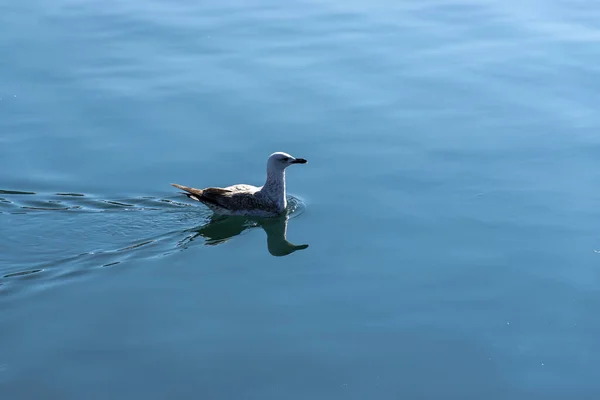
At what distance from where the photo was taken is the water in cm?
1085

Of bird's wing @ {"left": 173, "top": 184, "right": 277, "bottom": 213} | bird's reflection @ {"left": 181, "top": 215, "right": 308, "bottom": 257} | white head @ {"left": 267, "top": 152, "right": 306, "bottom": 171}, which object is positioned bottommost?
bird's reflection @ {"left": 181, "top": 215, "right": 308, "bottom": 257}

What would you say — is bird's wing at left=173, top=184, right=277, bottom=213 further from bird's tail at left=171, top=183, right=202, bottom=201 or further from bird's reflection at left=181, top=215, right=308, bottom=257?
bird's reflection at left=181, top=215, right=308, bottom=257

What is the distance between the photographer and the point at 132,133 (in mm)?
16344

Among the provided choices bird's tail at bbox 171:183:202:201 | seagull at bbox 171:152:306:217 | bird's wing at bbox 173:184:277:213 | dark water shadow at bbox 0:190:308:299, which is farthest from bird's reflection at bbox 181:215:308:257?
bird's tail at bbox 171:183:202:201

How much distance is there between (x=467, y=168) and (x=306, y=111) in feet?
10.5

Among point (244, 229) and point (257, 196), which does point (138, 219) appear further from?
point (257, 196)

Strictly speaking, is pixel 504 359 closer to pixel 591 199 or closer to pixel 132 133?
pixel 591 199

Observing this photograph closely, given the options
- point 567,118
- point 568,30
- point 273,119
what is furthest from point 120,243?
point 568,30

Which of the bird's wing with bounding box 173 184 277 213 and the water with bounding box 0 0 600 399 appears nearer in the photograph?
the water with bounding box 0 0 600 399

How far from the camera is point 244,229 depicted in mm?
14695

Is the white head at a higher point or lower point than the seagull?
higher

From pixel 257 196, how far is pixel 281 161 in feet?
2.08

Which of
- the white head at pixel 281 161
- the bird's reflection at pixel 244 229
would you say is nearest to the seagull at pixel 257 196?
the white head at pixel 281 161

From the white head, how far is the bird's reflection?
0.75 m
